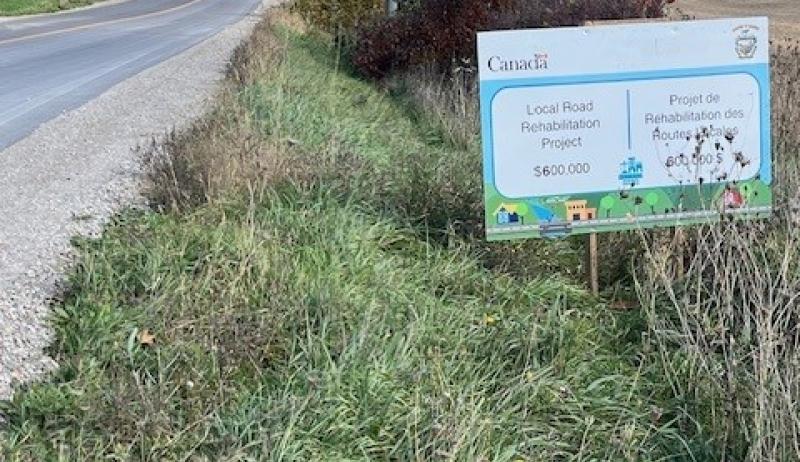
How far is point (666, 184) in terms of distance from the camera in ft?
17.3

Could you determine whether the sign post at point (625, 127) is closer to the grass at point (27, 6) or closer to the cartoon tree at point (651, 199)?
the cartoon tree at point (651, 199)

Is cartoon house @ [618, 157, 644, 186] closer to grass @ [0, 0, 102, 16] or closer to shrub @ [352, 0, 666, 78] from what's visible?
shrub @ [352, 0, 666, 78]

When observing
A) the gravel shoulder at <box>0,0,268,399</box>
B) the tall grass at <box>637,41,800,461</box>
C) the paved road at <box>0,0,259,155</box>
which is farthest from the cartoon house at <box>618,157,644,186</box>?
the paved road at <box>0,0,259,155</box>

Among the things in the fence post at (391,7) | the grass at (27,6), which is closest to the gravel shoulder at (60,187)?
the fence post at (391,7)

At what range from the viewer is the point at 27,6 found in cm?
3791

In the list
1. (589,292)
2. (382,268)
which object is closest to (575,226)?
(589,292)

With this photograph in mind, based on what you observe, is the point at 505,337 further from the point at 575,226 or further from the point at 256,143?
the point at 256,143

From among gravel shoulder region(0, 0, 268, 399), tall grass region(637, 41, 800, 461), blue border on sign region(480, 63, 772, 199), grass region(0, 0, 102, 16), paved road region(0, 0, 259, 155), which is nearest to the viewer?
tall grass region(637, 41, 800, 461)

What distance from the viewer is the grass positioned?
35.8m

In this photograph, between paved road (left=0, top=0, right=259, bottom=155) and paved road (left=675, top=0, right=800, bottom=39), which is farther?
paved road (left=675, top=0, right=800, bottom=39)

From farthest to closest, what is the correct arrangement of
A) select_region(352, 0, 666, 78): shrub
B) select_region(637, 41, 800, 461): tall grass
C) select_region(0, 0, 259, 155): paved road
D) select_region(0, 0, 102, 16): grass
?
1. select_region(0, 0, 102, 16): grass
2. select_region(0, 0, 259, 155): paved road
3. select_region(352, 0, 666, 78): shrub
4. select_region(637, 41, 800, 461): tall grass

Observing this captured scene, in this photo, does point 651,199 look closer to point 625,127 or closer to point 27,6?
point 625,127

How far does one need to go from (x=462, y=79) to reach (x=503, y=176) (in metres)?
5.71

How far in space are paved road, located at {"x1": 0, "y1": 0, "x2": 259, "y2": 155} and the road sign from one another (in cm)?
580
